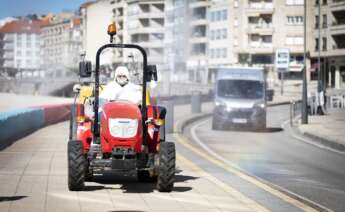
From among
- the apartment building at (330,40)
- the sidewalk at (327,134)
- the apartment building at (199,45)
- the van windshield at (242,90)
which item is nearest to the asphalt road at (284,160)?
the sidewalk at (327,134)

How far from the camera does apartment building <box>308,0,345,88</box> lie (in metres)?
96.8

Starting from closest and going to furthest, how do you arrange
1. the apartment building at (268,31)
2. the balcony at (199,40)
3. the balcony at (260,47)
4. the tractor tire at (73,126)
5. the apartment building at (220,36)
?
the tractor tire at (73,126) → the apartment building at (268,31) → the balcony at (260,47) → the apartment building at (220,36) → the balcony at (199,40)

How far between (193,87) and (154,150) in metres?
94.4

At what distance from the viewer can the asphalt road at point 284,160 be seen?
47.0 ft

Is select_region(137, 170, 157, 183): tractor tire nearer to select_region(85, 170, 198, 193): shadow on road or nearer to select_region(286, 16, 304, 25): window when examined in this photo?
select_region(85, 170, 198, 193): shadow on road

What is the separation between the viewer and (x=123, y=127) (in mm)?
12211

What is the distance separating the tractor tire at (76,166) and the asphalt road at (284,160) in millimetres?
3570

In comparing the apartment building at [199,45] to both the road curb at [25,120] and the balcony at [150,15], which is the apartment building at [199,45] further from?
the road curb at [25,120]

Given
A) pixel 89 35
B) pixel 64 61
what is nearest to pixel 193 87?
pixel 64 61

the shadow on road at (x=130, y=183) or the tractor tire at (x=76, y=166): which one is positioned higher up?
the tractor tire at (x=76, y=166)

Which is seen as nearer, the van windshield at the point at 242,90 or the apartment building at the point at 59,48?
the van windshield at the point at 242,90

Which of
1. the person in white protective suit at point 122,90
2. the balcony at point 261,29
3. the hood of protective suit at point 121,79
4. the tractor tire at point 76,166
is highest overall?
the balcony at point 261,29

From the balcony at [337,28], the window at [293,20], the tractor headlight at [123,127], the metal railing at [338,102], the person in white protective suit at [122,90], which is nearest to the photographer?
the tractor headlight at [123,127]

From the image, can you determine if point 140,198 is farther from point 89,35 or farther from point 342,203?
point 89,35
